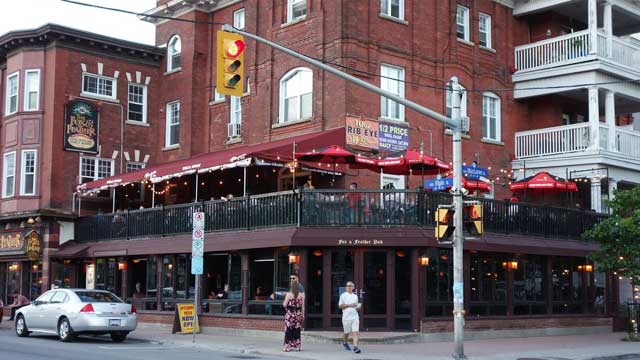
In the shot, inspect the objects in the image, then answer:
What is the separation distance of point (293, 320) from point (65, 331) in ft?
22.2

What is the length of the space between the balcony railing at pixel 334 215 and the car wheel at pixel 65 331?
20.5ft

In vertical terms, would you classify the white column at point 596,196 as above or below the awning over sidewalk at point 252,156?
below

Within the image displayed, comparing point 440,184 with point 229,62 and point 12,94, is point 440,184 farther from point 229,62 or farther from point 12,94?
point 12,94

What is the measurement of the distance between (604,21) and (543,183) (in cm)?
785

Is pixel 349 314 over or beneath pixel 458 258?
beneath

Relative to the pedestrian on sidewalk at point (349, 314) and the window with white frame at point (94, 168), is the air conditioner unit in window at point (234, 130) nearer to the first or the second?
the window with white frame at point (94, 168)

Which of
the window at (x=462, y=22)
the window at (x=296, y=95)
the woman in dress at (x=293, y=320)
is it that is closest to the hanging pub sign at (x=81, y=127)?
the window at (x=296, y=95)

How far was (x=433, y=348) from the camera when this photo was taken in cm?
A: 2147

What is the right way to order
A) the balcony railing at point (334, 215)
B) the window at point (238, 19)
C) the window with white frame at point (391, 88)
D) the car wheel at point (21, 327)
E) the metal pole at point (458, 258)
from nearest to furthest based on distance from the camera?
the metal pole at point (458, 258) < the balcony railing at point (334, 215) < the car wheel at point (21, 327) < the window with white frame at point (391, 88) < the window at point (238, 19)

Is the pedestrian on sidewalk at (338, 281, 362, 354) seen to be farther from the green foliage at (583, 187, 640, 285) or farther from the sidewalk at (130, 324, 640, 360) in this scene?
the green foliage at (583, 187, 640, 285)

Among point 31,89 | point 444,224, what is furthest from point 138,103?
point 444,224

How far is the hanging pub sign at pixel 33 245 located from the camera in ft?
110

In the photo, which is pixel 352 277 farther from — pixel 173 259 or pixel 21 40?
pixel 21 40

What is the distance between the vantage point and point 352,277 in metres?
23.5
